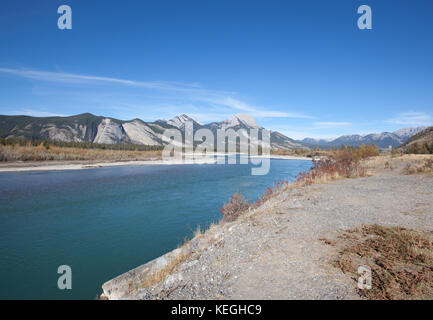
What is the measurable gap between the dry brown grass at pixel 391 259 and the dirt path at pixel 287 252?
320mm

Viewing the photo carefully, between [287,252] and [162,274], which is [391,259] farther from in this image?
[162,274]

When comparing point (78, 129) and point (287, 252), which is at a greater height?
point (78, 129)

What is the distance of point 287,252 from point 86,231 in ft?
39.6

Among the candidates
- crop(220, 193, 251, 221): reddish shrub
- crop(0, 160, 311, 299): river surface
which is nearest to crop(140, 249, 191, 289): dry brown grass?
crop(0, 160, 311, 299): river surface

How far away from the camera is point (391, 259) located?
4.50 m

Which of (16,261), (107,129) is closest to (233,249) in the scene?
(16,261)

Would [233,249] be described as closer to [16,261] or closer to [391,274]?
[391,274]

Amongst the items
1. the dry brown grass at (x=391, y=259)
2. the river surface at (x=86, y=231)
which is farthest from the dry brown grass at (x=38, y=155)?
the dry brown grass at (x=391, y=259)

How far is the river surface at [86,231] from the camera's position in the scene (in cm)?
843

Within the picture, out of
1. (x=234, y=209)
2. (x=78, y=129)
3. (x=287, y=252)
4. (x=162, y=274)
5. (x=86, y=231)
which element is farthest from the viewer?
(x=78, y=129)

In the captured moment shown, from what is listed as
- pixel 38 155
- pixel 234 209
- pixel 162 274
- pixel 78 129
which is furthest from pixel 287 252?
pixel 78 129

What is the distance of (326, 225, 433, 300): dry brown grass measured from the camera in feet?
11.5

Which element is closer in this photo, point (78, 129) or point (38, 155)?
point (38, 155)

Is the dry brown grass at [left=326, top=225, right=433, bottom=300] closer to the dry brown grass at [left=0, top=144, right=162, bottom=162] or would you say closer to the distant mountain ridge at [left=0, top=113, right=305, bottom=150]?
the dry brown grass at [left=0, top=144, right=162, bottom=162]
